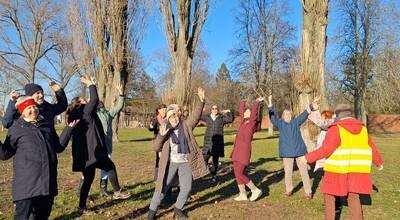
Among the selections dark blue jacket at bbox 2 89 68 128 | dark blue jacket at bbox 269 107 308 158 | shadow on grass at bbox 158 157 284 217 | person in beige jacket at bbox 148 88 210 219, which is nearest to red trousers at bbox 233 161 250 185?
shadow on grass at bbox 158 157 284 217

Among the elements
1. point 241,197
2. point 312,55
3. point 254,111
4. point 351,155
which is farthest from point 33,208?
point 312,55

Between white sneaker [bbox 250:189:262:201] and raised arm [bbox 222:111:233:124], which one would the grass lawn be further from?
raised arm [bbox 222:111:233:124]

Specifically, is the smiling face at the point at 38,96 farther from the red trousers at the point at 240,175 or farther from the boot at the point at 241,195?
the boot at the point at 241,195

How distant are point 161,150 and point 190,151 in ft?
1.62

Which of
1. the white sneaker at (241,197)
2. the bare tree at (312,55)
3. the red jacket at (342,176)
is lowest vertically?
the white sneaker at (241,197)

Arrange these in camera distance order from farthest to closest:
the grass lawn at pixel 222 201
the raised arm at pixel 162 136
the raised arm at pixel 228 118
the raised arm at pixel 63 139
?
the raised arm at pixel 228 118 < the grass lawn at pixel 222 201 < the raised arm at pixel 162 136 < the raised arm at pixel 63 139

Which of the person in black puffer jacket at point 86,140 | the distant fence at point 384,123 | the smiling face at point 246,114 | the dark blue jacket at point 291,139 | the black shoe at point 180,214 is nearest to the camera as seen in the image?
the black shoe at point 180,214

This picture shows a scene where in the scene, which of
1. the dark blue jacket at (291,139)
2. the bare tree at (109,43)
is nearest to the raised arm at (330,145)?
the dark blue jacket at (291,139)

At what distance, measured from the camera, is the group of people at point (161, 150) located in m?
5.32

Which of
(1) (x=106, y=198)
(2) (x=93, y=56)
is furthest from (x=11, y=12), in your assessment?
(1) (x=106, y=198)

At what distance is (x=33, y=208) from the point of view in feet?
18.0

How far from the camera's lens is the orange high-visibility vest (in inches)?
233

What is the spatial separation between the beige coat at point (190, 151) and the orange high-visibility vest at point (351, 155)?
2424 millimetres

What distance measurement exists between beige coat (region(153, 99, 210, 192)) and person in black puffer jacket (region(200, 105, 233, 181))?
10.7 feet
